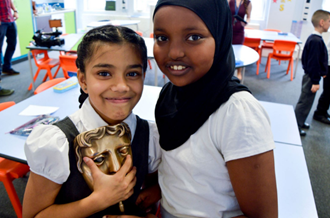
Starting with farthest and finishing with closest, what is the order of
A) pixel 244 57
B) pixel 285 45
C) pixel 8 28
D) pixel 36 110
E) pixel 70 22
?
pixel 70 22 < pixel 8 28 < pixel 285 45 < pixel 244 57 < pixel 36 110

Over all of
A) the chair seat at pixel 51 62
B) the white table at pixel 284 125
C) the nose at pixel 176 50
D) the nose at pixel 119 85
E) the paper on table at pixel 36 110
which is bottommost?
the chair seat at pixel 51 62

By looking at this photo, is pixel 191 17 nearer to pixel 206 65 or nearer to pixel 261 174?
pixel 206 65

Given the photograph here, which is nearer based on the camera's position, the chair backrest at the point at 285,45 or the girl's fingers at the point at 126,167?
the girl's fingers at the point at 126,167

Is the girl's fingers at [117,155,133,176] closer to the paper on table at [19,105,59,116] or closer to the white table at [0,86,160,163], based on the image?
the white table at [0,86,160,163]

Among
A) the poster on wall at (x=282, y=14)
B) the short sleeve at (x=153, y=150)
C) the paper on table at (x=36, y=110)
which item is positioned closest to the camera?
the short sleeve at (x=153, y=150)

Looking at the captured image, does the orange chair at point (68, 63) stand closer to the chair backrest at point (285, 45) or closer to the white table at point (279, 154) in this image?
the white table at point (279, 154)

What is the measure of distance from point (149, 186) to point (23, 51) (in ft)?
19.0

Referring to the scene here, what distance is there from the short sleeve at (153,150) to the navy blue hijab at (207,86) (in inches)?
4.4

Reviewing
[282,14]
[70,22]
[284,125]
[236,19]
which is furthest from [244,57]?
[70,22]

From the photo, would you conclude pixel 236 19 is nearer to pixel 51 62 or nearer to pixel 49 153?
pixel 51 62

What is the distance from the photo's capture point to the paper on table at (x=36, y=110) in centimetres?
171

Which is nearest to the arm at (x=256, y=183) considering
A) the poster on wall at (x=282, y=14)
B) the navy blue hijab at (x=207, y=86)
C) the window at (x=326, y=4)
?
the navy blue hijab at (x=207, y=86)

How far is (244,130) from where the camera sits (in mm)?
705

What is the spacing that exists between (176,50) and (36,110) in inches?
54.4
